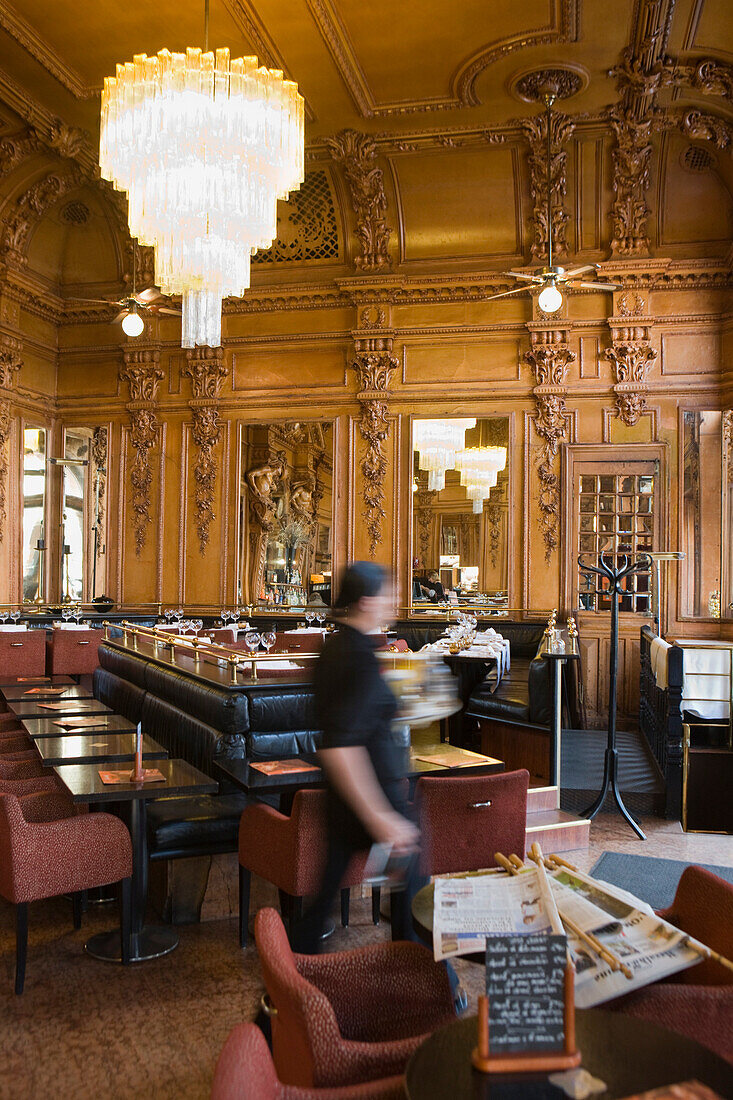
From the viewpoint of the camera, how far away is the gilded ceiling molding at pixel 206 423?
1070cm

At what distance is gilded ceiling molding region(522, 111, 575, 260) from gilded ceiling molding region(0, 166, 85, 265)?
5221mm

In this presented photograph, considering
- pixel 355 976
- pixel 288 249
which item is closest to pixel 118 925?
pixel 355 976

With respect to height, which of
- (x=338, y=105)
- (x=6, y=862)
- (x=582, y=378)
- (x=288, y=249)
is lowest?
(x=6, y=862)

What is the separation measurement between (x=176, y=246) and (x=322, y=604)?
5621 mm

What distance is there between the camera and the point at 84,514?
11.2 m

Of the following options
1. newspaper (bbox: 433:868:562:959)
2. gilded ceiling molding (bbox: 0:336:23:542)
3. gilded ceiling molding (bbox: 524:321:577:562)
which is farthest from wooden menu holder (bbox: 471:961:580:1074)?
gilded ceiling molding (bbox: 0:336:23:542)

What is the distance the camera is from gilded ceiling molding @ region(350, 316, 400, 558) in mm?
10203

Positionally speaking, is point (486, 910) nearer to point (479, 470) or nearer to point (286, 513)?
point (479, 470)

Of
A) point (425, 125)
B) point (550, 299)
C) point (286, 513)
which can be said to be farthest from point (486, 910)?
point (425, 125)

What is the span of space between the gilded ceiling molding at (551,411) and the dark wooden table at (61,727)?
6.00m

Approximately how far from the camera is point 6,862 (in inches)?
127

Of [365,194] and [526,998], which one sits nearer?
[526,998]

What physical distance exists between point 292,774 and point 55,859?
3.13 feet

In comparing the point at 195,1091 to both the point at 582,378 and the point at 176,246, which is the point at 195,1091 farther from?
the point at 582,378
